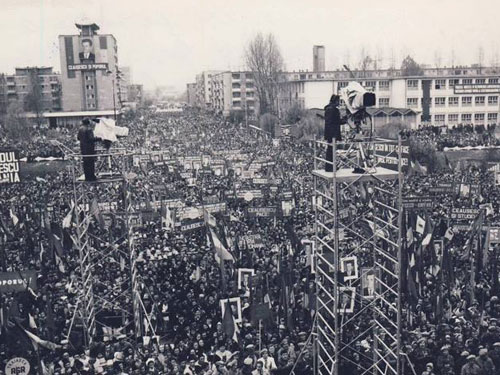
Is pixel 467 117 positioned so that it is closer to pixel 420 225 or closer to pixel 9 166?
pixel 420 225

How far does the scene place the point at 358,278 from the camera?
34.0ft

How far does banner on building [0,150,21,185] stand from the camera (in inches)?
748

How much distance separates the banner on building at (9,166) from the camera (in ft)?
62.3

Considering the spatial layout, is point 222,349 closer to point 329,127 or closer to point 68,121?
point 329,127

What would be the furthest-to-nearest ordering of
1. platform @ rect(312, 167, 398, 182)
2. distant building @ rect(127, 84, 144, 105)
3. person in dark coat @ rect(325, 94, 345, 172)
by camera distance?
distant building @ rect(127, 84, 144, 105) → person in dark coat @ rect(325, 94, 345, 172) → platform @ rect(312, 167, 398, 182)

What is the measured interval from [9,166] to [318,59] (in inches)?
2240

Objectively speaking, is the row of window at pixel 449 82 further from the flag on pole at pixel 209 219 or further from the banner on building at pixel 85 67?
the flag on pole at pixel 209 219

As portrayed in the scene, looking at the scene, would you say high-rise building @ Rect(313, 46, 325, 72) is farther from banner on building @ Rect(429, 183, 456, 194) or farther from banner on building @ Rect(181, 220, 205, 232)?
banner on building @ Rect(181, 220, 205, 232)

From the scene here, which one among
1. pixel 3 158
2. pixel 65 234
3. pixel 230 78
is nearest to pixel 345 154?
pixel 65 234

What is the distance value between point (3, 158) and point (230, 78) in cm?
8252

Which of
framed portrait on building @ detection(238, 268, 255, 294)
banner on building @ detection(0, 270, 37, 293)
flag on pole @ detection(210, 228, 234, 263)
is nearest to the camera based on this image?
banner on building @ detection(0, 270, 37, 293)

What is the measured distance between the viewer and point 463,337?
1166cm

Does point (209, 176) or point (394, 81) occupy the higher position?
point (394, 81)

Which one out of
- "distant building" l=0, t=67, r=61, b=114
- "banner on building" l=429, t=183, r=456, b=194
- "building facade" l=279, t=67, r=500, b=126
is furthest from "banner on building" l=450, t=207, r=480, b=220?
"distant building" l=0, t=67, r=61, b=114
